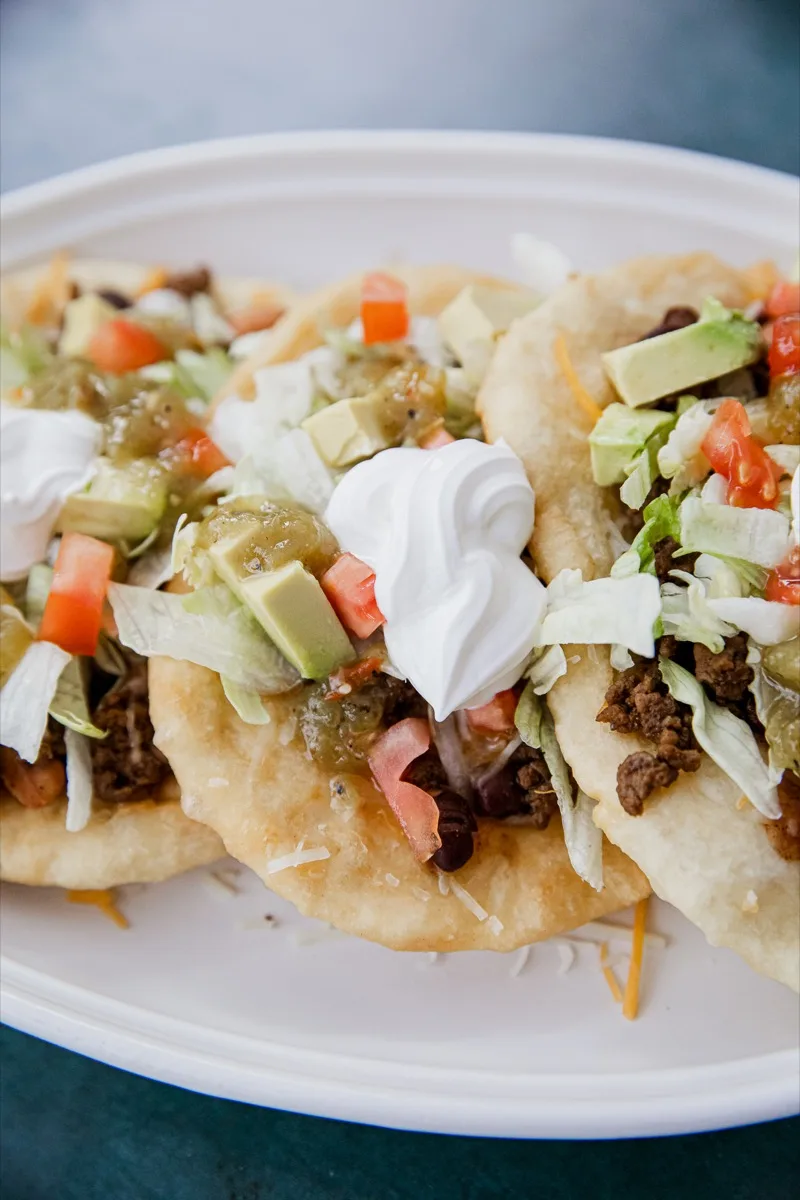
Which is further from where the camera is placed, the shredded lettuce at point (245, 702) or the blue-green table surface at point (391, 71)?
the blue-green table surface at point (391, 71)

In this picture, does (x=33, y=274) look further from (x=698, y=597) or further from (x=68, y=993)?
(x=698, y=597)

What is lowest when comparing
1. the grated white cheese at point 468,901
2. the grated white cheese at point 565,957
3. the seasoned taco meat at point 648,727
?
the grated white cheese at point 565,957

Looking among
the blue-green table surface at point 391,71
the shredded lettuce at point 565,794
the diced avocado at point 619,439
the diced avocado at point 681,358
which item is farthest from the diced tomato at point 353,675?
the blue-green table surface at point 391,71

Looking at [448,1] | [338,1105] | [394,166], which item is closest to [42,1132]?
[338,1105]

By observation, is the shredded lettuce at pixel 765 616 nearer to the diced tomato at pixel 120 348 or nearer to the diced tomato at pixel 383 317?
the diced tomato at pixel 383 317

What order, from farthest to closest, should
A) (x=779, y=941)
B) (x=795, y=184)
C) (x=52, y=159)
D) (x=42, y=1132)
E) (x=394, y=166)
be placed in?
(x=52, y=159) < (x=394, y=166) < (x=795, y=184) < (x=42, y=1132) < (x=779, y=941)

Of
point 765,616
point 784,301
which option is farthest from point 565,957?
point 784,301
